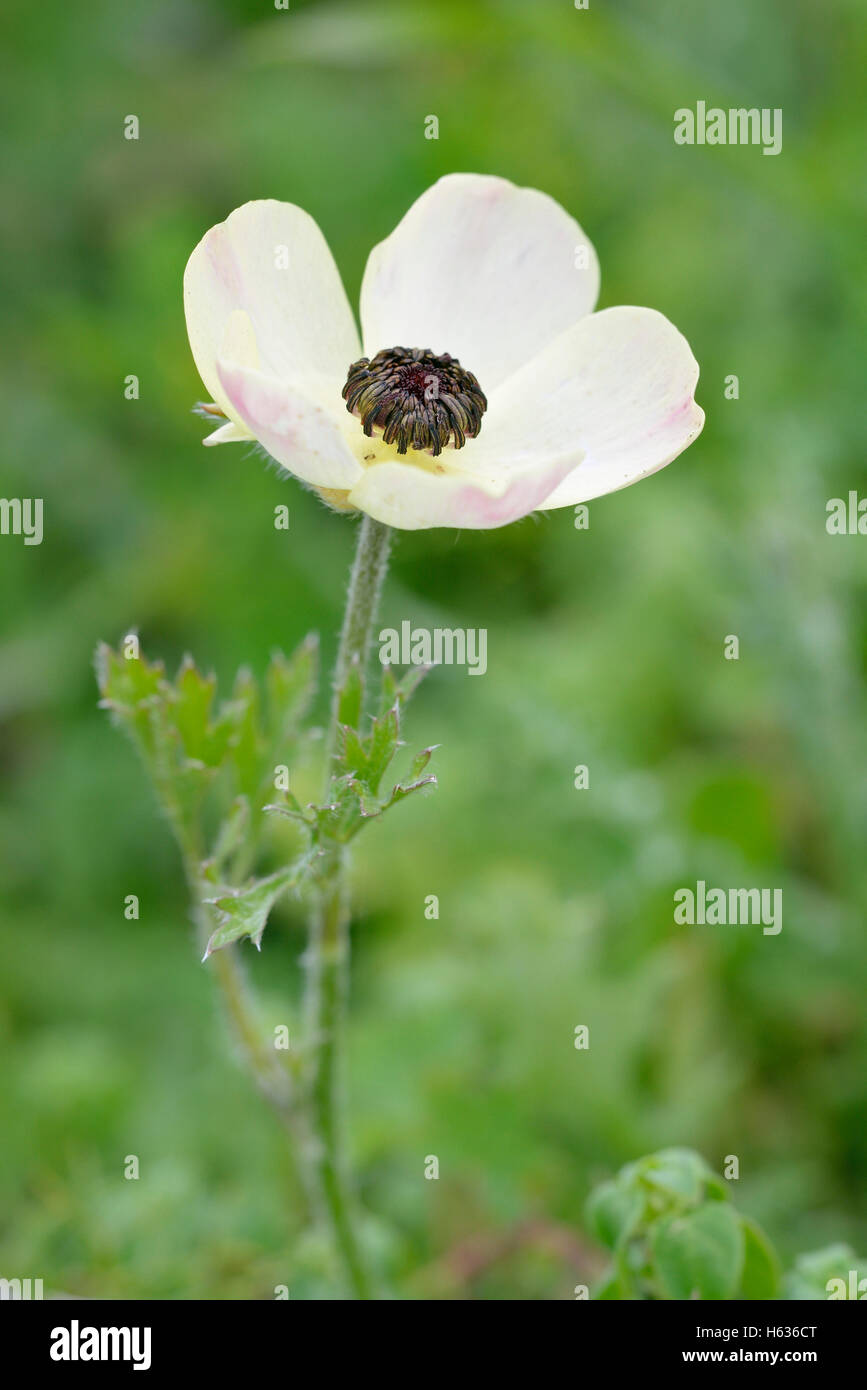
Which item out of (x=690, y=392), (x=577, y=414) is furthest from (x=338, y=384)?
(x=690, y=392)

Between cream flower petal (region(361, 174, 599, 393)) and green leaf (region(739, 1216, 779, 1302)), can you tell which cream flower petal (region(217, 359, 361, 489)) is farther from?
green leaf (region(739, 1216, 779, 1302))

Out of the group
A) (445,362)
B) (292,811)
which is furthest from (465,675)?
(292,811)

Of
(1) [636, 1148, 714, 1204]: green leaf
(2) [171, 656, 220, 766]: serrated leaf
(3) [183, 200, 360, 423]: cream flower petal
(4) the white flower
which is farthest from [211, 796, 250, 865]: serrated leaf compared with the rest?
(1) [636, 1148, 714, 1204]: green leaf

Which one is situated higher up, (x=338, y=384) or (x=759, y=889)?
(x=338, y=384)

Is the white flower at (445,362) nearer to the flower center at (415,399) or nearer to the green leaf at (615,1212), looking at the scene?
the flower center at (415,399)

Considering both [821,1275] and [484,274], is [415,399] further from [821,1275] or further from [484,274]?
[821,1275]
